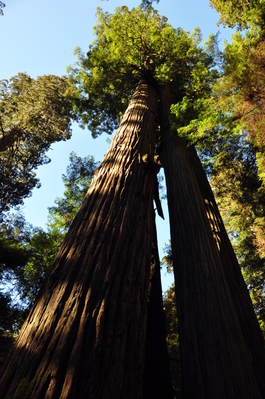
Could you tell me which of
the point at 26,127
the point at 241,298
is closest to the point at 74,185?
the point at 26,127

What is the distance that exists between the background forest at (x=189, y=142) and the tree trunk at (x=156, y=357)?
0.30m

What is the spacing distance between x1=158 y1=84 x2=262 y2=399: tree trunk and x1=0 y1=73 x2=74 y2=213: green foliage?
1040 centimetres

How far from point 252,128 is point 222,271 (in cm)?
268

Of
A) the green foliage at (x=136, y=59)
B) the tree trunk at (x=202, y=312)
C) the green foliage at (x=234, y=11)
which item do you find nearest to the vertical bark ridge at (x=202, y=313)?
the tree trunk at (x=202, y=312)

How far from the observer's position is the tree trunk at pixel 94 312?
1519 millimetres

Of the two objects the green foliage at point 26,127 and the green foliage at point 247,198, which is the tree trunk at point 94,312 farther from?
the green foliage at point 26,127

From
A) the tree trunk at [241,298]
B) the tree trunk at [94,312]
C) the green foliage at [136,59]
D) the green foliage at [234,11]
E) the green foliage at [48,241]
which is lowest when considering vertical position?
the tree trunk at [94,312]

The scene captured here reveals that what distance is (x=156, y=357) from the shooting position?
9.86 ft

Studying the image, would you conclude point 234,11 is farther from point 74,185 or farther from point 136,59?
point 74,185

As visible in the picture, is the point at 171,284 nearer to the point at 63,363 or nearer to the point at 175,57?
the point at 175,57

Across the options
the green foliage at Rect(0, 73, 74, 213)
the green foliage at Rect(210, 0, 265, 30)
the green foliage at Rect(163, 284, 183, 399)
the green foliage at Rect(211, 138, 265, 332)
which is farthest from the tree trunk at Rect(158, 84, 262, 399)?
the green foliage at Rect(0, 73, 74, 213)

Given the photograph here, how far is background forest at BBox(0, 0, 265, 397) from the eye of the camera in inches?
199

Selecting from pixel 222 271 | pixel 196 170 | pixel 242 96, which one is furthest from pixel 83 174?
pixel 222 271

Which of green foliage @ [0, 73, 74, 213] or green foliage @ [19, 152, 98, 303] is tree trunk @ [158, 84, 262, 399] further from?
green foliage @ [0, 73, 74, 213]
